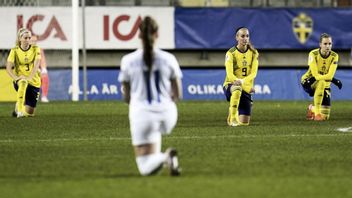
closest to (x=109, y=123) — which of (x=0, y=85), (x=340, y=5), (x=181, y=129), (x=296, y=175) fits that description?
(x=181, y=129)

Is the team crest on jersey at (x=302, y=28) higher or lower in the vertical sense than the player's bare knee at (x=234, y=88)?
higher

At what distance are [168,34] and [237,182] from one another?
87.6 feet

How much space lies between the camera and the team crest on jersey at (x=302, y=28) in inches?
1500

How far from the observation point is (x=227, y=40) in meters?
38.0

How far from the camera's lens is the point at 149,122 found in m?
11.8

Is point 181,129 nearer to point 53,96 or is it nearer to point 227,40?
point 53,96

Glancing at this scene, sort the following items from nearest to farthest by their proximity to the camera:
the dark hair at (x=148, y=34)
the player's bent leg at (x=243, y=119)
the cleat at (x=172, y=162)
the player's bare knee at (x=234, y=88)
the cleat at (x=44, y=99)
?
the cleat at (x=172, y=162) → the dark hair at (x=148, y=34) → the player's bare knee at (x=234, y=88) → the player's bent leg at (x=243, y=119) → the cleat at (x=44, y=99)

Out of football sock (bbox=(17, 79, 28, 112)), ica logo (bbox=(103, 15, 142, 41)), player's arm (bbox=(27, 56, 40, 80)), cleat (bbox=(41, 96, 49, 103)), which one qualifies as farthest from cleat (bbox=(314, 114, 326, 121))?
ica logo (bbox=(103, 15, 142, 41))

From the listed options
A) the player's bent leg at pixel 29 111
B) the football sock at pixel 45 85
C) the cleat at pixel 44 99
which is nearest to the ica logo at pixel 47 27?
the football sock at pixel 45 85

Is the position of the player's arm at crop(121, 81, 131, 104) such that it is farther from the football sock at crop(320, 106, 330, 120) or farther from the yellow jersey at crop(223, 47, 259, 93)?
the football sock at crop(320, 106, 330, 120)

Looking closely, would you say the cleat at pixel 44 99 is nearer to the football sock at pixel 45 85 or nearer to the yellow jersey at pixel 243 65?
the football sock at pixel 45 85

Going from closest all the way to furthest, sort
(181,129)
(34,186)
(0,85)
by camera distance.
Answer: (34,186) → (181,129) → (0,85)

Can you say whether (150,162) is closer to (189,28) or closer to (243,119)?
(243,119)

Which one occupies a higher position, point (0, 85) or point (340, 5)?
point (340, 5)
